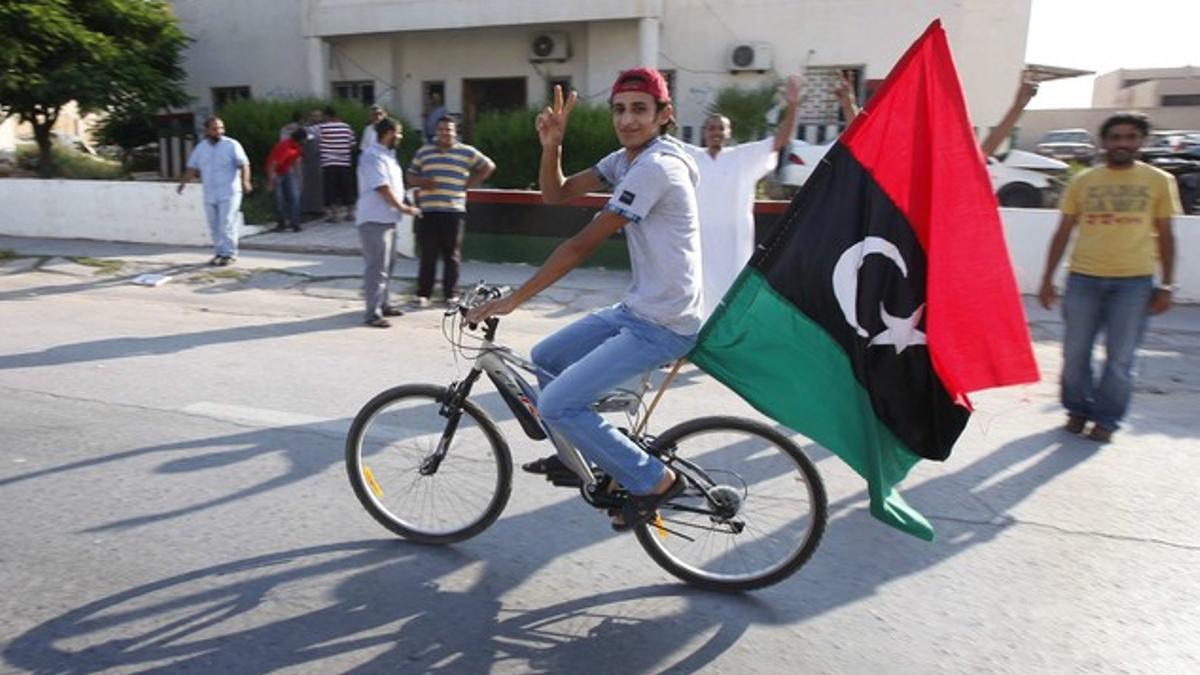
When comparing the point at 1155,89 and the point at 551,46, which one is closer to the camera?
the point at 551,46

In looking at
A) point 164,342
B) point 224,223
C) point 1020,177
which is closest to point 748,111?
point 1020,177

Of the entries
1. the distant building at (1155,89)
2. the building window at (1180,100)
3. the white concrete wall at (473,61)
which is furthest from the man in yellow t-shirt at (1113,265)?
the building window at (1180,100)

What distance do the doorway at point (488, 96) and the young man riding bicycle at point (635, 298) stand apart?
53.4 feet

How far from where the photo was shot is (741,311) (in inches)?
133

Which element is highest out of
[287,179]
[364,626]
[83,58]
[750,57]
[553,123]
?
[750,57]

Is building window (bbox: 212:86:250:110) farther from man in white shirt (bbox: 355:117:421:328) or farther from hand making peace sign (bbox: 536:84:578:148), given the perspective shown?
hand making peace sign (bbox: 536:84:578:148)

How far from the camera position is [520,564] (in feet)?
12.1

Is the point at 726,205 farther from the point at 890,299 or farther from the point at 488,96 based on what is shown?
the point at 488,96

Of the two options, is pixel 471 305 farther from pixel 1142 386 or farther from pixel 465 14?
pixel 465 14

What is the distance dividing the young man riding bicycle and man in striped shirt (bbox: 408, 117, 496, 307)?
205 inches

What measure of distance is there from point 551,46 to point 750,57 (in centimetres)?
399

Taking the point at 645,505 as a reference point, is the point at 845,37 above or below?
above

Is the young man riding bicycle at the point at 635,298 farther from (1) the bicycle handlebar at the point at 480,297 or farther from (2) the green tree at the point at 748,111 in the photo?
(2) the green tree at the point at 748,111

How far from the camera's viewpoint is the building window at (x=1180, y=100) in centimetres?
4141
